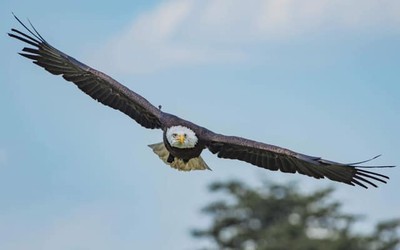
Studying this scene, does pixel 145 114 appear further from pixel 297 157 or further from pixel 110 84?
pixel 297 157

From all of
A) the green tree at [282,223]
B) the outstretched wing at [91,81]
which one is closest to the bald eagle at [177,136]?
the outstretched wing at [91,81]

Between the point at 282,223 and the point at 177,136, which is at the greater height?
the point at 282,223

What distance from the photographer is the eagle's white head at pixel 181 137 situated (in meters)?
14.4

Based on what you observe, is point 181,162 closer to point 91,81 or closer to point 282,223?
point 91,81

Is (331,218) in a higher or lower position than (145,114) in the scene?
higher

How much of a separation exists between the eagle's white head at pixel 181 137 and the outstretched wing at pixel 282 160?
33 centimetres

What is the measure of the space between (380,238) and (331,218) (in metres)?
1.52

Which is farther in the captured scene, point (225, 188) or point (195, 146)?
point (225, 188)

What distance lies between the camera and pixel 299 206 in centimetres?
4216

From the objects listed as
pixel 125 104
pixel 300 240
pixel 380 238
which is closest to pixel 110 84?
pixel 125 104

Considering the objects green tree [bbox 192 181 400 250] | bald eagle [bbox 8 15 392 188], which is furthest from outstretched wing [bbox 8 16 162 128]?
green tree [bbox 192 181 400 250]

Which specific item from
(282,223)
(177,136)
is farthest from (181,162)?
(282,223)

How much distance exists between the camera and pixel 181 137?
14.4 meters

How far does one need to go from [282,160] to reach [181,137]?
1386 millimetres
